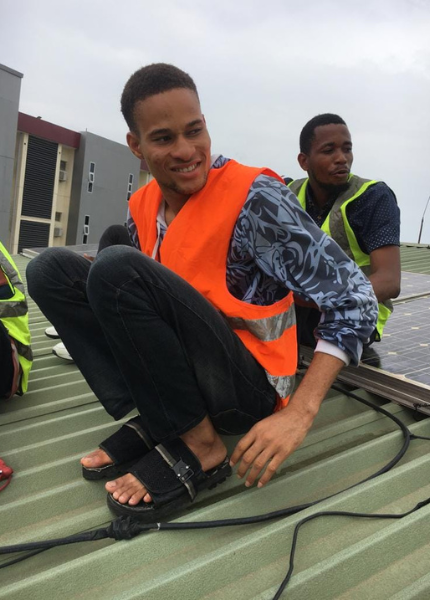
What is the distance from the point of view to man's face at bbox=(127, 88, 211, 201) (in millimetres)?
1621

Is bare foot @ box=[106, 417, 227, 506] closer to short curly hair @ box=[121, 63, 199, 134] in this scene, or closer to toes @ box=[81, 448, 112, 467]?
toes @ box=[81, 448, 112, 467]

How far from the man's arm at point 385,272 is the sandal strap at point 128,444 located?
1253mm

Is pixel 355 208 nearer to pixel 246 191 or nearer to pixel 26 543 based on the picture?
pixel 246 191

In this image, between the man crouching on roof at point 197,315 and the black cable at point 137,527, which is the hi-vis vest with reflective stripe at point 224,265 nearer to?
the man crouching on roof at point 197,315

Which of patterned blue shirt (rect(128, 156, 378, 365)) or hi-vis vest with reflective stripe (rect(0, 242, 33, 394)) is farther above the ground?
patterned blue shirt (rect(128, 156, 378, 365))

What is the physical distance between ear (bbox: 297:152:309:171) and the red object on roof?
786 inches

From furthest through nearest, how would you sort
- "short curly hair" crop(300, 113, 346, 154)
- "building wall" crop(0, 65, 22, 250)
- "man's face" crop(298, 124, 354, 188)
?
1. "building wall" crop(0, 65, 22, 250)
2. "short curly hair" crop(300, 113, 346, 154)
3. "man's face" crop(298, 124, 354, 188)

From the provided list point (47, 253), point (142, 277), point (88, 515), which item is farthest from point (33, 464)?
point (142, 277)

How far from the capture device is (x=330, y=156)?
9.36 feet

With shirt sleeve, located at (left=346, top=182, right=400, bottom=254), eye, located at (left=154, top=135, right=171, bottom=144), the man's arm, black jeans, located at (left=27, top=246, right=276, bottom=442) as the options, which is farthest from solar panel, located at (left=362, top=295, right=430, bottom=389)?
eye, located at (left=154, top=135, right=171, bottom=144)

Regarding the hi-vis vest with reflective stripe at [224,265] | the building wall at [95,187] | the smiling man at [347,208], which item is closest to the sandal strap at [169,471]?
the hi-vis vest with reflective stripe at [224,265]

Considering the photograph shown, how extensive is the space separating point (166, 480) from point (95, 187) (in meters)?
23.2

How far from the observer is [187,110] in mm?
1625

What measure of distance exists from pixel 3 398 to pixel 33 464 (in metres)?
0.60
